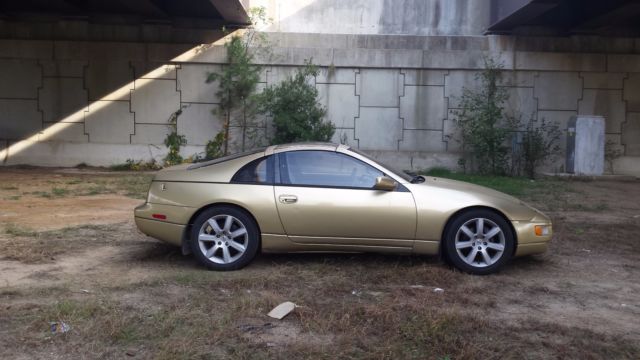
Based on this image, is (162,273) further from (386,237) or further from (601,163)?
(601,163)

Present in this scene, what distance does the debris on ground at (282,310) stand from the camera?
4562 mm

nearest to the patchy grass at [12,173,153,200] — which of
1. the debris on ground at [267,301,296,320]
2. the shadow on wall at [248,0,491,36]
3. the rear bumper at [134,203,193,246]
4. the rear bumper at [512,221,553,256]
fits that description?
the rear bumper at [134,203,193,246]

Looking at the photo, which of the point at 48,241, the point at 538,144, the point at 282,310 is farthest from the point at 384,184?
the point at 538,144

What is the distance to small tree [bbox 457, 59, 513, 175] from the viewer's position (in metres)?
14.6

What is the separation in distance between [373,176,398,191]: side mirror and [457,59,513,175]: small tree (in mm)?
9371

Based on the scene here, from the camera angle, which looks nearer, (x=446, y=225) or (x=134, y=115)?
(x=446, y=225)

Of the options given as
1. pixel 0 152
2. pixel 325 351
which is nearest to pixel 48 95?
pixel 0 152

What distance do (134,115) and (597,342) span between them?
1384cm

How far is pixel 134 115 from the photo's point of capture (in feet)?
51.8

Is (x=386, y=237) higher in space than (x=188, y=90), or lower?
lower

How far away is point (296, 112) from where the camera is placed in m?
14.7

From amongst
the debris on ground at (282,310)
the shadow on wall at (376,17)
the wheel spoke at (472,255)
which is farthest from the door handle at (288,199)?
the shadow on wall at (376,17)

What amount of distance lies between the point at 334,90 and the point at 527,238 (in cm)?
1023

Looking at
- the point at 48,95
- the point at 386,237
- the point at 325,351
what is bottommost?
the point at 325,351
